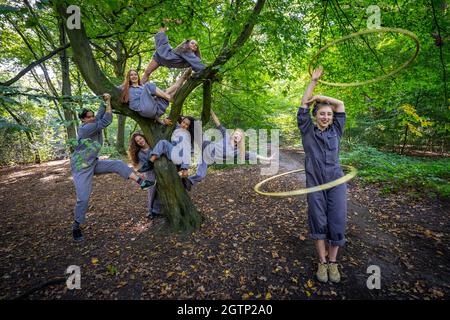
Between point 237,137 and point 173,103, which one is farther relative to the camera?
point 237,137

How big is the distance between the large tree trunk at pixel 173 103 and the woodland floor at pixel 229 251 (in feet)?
1.36

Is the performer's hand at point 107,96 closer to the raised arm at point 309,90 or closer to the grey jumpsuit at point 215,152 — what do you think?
the grey jumpsuit at point 215,152

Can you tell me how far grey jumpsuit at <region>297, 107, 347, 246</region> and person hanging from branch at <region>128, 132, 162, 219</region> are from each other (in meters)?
3.19

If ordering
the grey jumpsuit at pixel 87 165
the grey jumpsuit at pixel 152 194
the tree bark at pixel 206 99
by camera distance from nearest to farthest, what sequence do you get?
1. the grey jumpsuit at pixel 87 165
2. the tree bark at pixel 206 99
3. the grey jumpsuit at pixel 152 194

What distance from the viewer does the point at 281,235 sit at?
4.40 m

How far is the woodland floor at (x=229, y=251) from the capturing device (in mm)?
3135

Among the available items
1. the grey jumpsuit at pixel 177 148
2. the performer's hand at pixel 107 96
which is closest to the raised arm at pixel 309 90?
the grey jumpsuit at pixel 177 148

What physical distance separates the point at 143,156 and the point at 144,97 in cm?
147

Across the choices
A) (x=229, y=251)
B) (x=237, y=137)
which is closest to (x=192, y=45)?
(x=237, y=137)

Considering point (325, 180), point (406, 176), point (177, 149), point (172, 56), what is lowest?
point (406, 176)

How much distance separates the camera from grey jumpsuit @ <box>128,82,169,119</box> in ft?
13.1

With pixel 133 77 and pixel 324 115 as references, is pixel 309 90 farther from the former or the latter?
pixel 133 77

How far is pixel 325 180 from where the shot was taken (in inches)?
120
